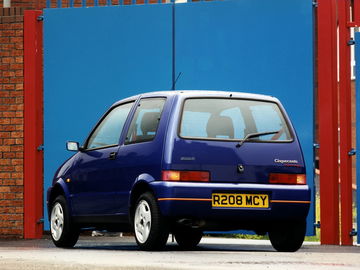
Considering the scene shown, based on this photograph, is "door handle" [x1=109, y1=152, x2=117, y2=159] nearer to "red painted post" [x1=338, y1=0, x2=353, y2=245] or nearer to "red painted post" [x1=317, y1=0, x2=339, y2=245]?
"red painted post" [x1=317, y1=0, x2=339, y2=245]

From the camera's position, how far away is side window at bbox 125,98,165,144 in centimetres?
1045

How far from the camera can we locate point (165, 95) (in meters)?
10.6

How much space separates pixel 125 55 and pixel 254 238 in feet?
13.4

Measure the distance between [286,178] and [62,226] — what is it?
284 centimetres

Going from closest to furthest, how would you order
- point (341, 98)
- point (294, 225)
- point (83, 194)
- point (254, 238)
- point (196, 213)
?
point (196, 213), point (294, 225), point (83, 194), point (341, 98), point (254, 238)

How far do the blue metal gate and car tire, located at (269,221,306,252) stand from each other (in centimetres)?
187

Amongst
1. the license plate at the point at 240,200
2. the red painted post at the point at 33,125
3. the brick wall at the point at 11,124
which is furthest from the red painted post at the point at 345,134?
the brick wall at the point at 11,124

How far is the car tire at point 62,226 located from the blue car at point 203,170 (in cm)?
63

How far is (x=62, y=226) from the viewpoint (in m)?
11.8

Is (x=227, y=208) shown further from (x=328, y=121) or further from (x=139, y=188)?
(x=328, y=121)

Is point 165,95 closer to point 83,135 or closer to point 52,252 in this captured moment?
point 52,252

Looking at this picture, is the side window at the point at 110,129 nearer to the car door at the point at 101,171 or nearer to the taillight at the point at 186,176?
the car door at the point at 101,171

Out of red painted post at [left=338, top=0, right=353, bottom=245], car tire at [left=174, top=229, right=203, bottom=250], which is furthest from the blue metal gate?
car tire at [left=174, top=229, right=203, bottom=250]

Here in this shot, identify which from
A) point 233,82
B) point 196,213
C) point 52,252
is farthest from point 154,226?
point 233,82
